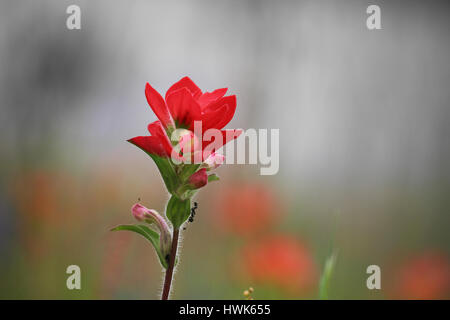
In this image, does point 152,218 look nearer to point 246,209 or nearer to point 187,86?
point 187,86

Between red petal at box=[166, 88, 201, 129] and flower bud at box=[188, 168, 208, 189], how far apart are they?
4 cm

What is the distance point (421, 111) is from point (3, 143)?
0.81m

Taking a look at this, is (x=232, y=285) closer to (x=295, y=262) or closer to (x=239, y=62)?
(x=295, y=262)

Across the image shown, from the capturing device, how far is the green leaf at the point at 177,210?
261 mm

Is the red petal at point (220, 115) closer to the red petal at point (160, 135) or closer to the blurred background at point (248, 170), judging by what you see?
the red petal at point (160, 135)

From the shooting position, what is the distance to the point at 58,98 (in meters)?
0.71

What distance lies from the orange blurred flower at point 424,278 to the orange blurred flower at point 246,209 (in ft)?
0.77

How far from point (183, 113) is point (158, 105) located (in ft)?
0.06

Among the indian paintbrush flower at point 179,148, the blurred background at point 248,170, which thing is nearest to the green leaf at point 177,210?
the indian paintbrush flower at point 179,148

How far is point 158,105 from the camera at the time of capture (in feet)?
0.88

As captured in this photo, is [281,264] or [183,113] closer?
[183,113]

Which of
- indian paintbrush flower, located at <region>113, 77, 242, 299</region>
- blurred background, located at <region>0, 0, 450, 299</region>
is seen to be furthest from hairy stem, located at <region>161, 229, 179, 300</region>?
blurred background, located at <region>0, 0, 450, 299</region>

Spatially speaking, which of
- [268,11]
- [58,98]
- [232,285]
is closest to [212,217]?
[232,285]

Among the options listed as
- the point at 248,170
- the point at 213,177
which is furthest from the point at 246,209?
the point at 213,177
